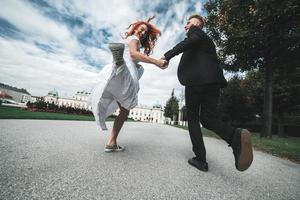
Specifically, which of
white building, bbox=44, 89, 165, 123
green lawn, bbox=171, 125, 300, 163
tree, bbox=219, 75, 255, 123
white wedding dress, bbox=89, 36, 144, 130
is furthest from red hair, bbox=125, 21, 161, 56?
white building, bbox=44, 89, 165, 123

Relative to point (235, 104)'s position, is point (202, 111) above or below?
below

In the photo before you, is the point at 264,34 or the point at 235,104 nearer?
the point at 264,34

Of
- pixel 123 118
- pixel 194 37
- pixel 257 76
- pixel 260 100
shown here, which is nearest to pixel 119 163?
pixel 123 118

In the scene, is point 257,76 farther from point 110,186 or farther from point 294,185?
point 110,186

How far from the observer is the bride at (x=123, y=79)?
2559 mm

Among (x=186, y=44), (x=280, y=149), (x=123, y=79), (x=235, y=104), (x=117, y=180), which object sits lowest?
(x=117, y=180)

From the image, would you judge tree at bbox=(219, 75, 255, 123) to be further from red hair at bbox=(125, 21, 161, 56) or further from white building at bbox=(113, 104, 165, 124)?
white building at bbox=(113, 104, 165, 124)

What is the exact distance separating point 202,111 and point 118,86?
1.24 m

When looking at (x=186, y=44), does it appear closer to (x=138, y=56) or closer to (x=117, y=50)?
(x=138, y=56)

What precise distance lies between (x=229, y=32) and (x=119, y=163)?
37.2 feet

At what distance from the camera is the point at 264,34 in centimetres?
1057

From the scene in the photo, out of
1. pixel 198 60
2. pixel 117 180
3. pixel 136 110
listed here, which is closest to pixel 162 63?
pixel 198 60

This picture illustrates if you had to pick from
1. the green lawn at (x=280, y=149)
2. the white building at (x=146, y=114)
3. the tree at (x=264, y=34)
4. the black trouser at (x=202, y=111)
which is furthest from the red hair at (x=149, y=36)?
Answer: the white building at (x=146, y=114)

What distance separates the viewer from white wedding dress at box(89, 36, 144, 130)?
260cm
